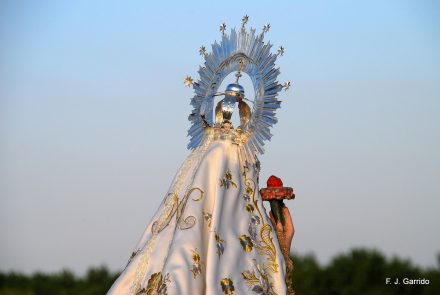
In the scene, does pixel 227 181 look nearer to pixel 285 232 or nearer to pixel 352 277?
pixel 285 232

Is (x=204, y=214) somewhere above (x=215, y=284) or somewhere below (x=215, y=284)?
above

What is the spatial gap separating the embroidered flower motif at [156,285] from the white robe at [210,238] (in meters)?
0.01

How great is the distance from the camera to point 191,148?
1345 cm

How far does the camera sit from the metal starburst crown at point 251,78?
1300cm

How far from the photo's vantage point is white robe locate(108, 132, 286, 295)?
38.1 ft

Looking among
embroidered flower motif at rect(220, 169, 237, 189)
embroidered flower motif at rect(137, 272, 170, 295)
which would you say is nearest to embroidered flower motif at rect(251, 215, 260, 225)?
embroidered flower motif at rect(220, 169, 237, 189)

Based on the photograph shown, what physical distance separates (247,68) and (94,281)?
68.5 ft

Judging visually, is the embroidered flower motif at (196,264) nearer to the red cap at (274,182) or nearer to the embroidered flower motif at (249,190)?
the embroidered flower motif at (249,190)

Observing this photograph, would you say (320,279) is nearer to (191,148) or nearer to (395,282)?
(395,282)

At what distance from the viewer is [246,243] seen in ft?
39.7

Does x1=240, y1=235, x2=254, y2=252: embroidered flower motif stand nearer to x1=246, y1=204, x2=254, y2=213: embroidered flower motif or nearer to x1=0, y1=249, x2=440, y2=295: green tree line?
x1=246, y1=204, x2=254, y2=213: embroidered flower motif

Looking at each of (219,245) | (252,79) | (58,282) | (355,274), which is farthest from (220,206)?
(58,282)

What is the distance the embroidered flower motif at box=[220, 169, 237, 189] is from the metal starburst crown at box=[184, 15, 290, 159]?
1.97 ft

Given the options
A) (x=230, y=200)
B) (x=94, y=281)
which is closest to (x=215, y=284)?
(x=230, y=200)
